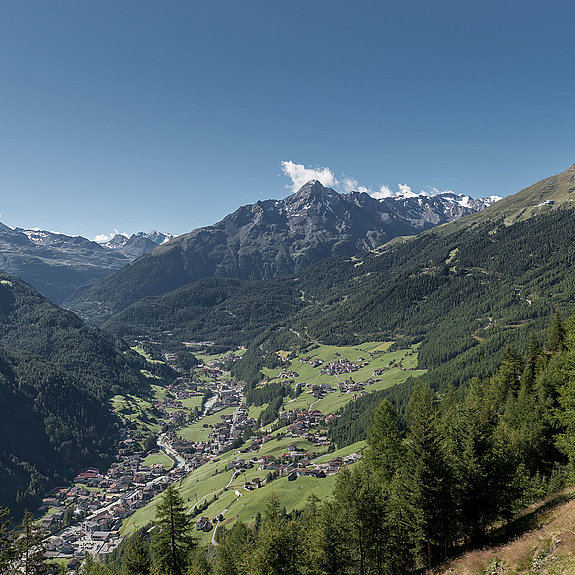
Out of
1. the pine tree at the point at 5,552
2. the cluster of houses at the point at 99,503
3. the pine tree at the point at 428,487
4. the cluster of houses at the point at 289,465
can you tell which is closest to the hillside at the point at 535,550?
the pine tree at the point at 428,487

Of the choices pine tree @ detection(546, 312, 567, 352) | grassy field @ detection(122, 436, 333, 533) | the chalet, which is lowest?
grassy field @ detection(122, 436, 333, 533)

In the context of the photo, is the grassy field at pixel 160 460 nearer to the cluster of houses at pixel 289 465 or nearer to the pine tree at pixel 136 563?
the cluster of houses at pixel 289 465

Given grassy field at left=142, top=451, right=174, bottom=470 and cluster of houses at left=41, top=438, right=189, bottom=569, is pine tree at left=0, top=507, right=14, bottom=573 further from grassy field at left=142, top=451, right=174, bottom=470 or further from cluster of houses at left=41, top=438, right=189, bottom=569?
grassy field at left=142, top=451, right=174, bottom=470

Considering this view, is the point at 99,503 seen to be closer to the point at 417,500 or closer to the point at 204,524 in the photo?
the point at 204,524

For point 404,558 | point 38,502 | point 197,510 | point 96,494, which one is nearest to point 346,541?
point 404,558

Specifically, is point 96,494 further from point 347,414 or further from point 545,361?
point 545,361

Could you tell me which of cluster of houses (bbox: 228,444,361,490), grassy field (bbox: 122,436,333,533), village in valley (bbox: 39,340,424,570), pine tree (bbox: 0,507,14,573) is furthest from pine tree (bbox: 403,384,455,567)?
village in valley (bbox: 39,340,424,570)

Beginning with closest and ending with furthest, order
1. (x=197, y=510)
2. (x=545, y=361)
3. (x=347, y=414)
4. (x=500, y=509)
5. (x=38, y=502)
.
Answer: (x=500, y=509)
(x=545, y=361)
(x=197, y=510)
(x=38, y=502)
(x=347, y=414)

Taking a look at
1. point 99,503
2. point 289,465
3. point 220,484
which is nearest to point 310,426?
point 289,465
